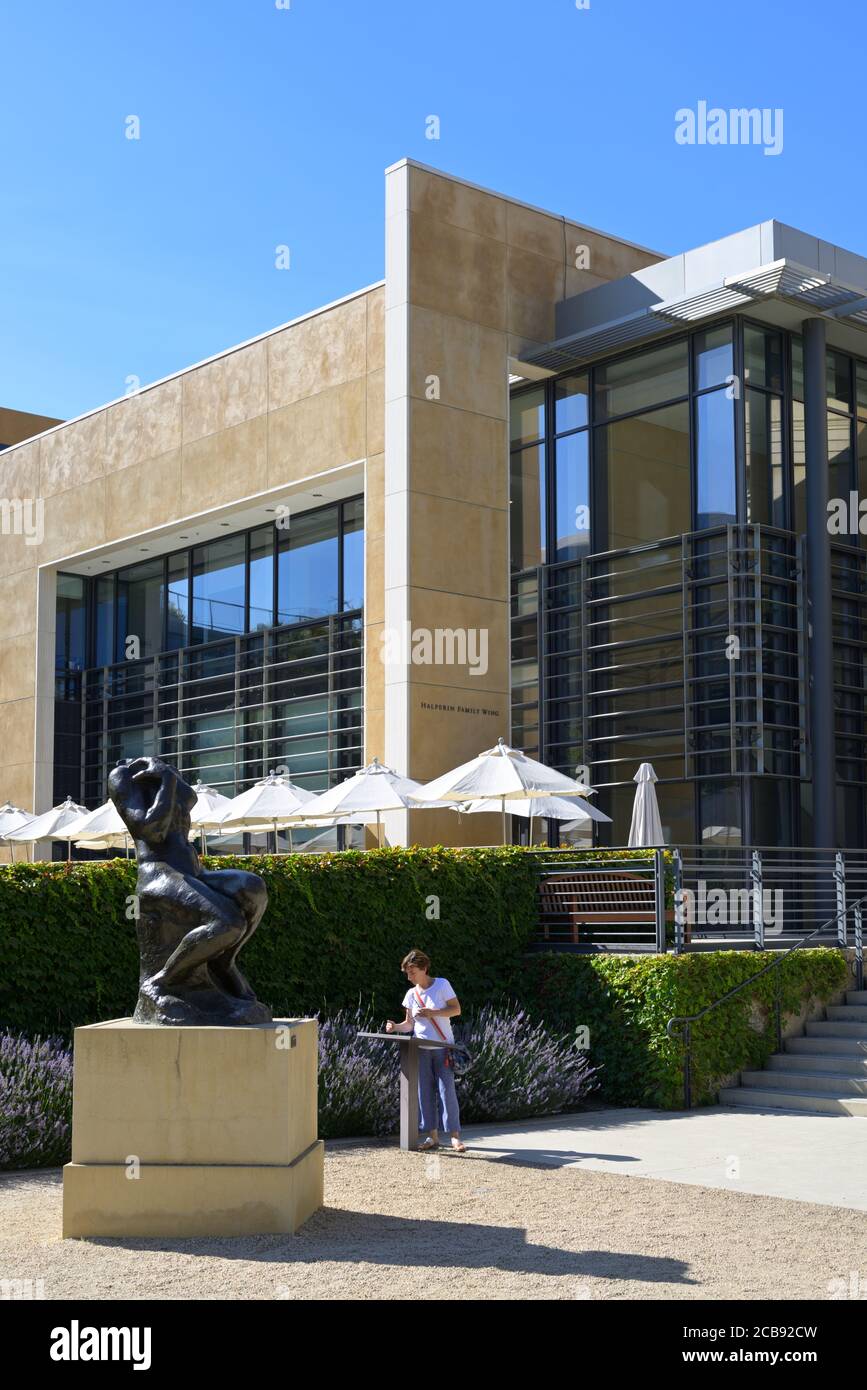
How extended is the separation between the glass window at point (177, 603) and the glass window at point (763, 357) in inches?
564

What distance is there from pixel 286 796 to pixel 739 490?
8289 mm

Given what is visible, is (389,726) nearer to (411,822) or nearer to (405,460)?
(411,822)

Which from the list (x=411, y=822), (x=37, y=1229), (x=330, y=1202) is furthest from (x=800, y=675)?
(x=37, y=1229)

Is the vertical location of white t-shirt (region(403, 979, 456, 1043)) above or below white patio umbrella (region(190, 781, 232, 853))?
below

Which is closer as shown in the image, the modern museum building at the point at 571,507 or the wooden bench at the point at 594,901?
the wooden bench at the point at 594,901

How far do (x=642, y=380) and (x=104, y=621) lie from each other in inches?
624

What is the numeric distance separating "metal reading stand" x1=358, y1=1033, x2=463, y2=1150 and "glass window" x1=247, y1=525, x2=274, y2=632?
61.2 ft

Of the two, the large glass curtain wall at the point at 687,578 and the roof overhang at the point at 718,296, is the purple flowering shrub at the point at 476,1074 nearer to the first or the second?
the large glass curtain wall at the point at 687,578

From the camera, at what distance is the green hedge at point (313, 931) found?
1339cm

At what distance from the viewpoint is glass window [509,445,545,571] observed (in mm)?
25828

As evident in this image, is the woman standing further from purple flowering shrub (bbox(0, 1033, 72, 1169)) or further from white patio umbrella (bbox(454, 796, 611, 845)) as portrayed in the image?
white patio umbrella (bbox(454, 796, 611, 845))

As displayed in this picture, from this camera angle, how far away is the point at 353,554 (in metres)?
28.1

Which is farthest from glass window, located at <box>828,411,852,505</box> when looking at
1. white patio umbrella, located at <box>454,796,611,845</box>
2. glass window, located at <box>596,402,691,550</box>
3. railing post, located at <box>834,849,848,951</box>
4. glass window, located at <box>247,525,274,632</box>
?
glass window, located at <box>247,525,274,632</box>

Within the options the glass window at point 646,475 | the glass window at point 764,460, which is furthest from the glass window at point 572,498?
the glass window at point 764,460
